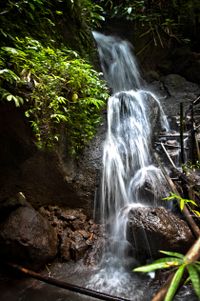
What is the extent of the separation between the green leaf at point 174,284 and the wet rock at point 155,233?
2670mm

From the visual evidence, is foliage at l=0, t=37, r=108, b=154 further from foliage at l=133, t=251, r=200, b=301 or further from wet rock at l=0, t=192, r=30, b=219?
foliage at l=133, t=251, r=200, b=301

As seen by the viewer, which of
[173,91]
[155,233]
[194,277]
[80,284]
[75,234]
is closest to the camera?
[194,277]

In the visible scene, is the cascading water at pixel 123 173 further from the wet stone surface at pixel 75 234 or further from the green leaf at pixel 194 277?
the green leaf at pixel 194 277

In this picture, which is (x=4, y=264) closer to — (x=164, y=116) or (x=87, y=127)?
(x=87, y=127)

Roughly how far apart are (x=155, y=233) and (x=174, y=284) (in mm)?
2709

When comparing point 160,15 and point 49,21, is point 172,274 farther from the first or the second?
point 160,15

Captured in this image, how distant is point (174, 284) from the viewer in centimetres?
111

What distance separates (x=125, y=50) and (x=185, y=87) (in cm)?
250

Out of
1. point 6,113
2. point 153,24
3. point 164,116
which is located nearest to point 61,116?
point 6,113

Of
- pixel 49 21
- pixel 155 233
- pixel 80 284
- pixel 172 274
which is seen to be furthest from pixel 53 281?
pixel 49 21

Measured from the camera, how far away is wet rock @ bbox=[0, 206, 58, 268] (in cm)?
359

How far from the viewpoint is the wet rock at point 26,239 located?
11.8ft

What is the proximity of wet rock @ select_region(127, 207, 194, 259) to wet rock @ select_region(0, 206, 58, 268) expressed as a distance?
4.19 ft

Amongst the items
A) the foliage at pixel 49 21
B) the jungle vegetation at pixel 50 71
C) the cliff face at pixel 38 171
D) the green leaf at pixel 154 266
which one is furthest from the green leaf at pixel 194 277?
the foliage at pixel 49 21
